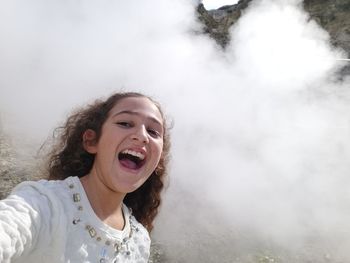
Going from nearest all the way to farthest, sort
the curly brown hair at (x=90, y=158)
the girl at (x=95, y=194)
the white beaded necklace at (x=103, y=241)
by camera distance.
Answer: the girl at (x=95, y=194) → the white beaded necklace at (x=103, y=241) → the curly brown hair at (x=90, y=158)

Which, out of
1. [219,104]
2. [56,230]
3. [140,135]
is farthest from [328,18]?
[56,230]

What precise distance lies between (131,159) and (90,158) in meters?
→ 0.30

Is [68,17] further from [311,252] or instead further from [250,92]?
[311,252]

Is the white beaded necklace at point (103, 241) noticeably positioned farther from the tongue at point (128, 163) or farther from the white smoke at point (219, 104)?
the white smoke at point (219, 104)

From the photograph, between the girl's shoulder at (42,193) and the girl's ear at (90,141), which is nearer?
the girl's shoulder at (42,193)

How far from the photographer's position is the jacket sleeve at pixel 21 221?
1.19m

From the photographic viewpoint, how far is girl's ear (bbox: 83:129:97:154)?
1.85 meters

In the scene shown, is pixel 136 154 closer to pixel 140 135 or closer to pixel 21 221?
pixel 140 135

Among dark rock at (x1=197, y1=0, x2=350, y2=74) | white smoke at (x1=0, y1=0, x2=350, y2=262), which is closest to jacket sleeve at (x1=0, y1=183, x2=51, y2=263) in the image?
white smoke at (x1=0, y1=0, x2=350, y2=262)

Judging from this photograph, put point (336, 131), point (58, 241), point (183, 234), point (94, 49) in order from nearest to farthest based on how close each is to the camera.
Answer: point (58, 241) → point (183, 234) → point (336, 131) → point (94, 49)

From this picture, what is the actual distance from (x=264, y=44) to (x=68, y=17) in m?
3.41

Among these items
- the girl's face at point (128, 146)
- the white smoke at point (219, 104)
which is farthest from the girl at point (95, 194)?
the white smoke at point (219, 104)

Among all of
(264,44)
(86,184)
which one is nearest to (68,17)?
(264,44)

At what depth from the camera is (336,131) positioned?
6137 mm
